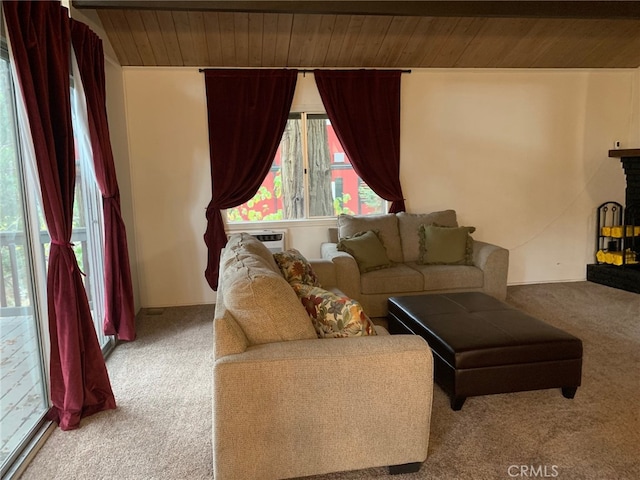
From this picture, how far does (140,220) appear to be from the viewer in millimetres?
4648

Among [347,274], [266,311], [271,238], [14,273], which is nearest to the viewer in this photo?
[266,311]

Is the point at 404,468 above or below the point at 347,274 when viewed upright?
below

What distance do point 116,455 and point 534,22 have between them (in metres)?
4.59

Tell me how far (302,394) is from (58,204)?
5.17 ft

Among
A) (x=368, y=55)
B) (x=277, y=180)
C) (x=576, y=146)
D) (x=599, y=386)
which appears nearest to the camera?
(x=599, y=386)

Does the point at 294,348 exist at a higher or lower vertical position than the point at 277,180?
lower

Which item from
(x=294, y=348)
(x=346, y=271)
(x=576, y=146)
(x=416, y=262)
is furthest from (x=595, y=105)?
(x=294, y=348)

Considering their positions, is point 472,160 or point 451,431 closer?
point 451,431

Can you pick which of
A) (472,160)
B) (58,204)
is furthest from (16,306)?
(472,160)

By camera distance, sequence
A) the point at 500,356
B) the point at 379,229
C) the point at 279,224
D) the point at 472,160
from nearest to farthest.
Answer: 1. the point at 500,356
2. the point at 379,229
3. the point at 279,224
4. the point at 472,160

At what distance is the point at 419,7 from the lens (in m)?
3.59

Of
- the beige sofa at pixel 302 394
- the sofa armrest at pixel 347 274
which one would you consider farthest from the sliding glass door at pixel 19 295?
the sofa armrest at pixel 347 274

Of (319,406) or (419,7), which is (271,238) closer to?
(419,7)

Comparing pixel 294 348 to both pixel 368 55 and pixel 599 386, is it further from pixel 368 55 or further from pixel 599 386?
pixel 368 55
